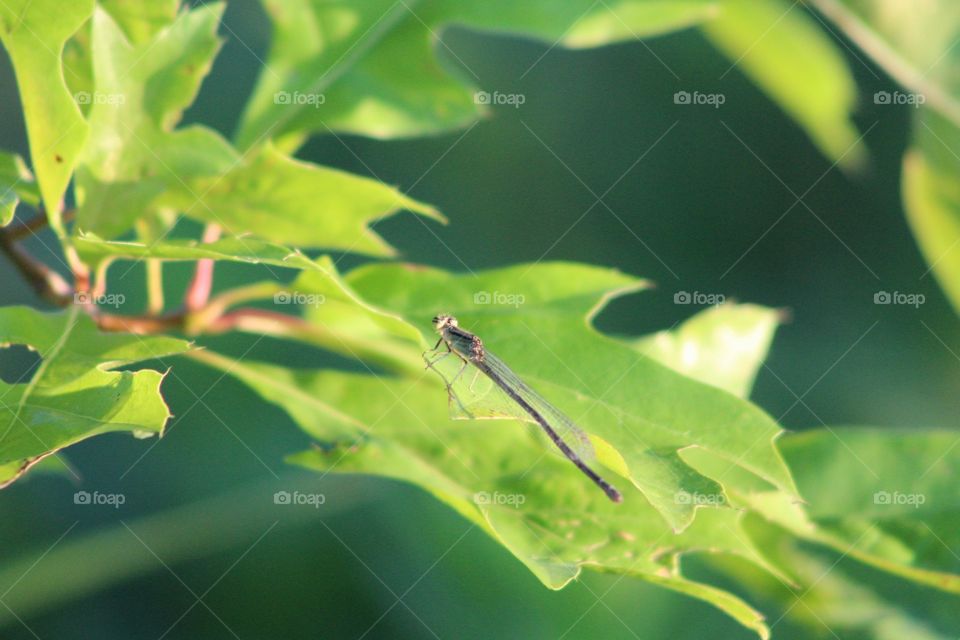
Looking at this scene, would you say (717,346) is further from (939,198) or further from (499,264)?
(499,264)

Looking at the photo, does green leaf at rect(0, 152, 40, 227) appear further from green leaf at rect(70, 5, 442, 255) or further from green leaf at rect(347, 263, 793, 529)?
green leaf at rect(347, 263, 793, 529)

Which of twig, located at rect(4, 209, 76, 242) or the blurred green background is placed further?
the blurred green background

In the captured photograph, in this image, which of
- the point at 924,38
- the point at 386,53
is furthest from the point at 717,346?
the point at 924,38

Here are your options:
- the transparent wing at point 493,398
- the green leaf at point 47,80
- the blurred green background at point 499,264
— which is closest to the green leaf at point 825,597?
the blurred green background at point 499,264

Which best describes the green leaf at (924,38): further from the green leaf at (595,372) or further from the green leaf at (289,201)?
the green leaf at (289,201)

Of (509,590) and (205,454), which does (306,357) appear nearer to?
(205,454)

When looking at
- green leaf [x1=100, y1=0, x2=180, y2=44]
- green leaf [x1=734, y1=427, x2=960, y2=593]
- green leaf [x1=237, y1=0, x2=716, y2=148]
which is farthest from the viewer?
green leaf [x1=237, y1=0, x2=716, y2=148]

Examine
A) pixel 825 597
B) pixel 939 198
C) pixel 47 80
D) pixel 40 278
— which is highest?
pixel 939 198

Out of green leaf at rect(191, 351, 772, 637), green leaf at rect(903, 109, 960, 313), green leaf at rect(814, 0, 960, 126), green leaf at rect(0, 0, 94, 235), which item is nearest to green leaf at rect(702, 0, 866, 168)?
green leaf at rect(814, 0, 960, 126)
